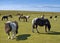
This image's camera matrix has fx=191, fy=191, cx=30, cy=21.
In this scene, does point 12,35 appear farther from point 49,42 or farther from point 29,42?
point 49,42

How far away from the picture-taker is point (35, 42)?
44.5 feet

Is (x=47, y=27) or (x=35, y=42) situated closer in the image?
(x=35, y=42)

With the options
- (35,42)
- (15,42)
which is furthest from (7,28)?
(35,42)

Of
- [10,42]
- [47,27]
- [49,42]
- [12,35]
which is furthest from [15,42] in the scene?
[47,27]

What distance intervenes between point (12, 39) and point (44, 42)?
245 centimetres

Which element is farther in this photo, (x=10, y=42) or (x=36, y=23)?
(x=36, y=23)

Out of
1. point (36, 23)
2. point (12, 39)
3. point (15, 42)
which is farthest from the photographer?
point (36, 23)

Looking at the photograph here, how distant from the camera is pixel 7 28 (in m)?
14.5

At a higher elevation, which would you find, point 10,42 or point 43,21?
point 43,21

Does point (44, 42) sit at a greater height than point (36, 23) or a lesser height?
lesser

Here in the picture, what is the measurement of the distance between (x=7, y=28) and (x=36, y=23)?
4331mm

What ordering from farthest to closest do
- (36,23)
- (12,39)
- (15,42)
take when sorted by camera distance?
(36,23) < (12,39) < (15,42)

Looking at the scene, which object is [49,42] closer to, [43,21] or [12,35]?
[12,35]

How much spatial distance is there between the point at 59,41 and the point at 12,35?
3.58 m
